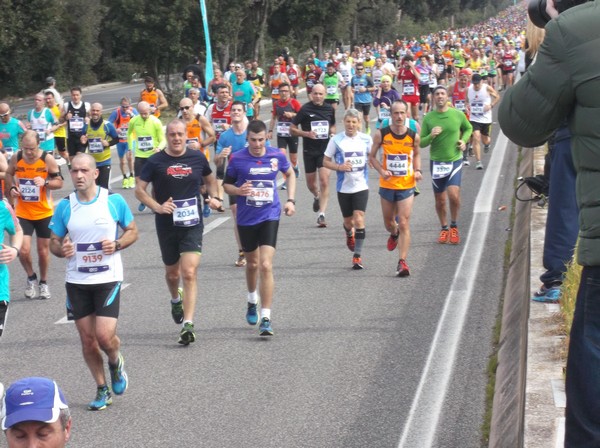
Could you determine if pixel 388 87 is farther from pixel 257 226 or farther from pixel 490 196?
pixel 257 226

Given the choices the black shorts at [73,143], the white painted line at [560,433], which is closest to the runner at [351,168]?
the white painted line at [560,433]

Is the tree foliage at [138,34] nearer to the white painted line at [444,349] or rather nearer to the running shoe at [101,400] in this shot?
the white painted line at [444,349]

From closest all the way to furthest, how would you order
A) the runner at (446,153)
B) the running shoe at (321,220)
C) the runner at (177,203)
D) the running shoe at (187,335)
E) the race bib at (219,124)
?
the running shoe at (187,335) → the runner at (177,203) → the runner at (446,153) → the running shoe at (321,220) → the race bib at (219,124)

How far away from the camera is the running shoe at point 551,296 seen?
8398 millimetres

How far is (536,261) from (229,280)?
3.81 meters

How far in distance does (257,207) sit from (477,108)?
41.6ft

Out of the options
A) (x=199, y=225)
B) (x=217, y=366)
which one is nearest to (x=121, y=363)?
(x=217, y=366)

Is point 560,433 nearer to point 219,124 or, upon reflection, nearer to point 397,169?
point 397,169

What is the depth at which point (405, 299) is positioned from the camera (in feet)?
36.8

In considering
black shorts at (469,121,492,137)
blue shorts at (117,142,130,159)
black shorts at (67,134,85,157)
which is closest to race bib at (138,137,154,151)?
blue shorts at (117,142,130,159)

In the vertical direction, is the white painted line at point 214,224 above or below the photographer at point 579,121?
below

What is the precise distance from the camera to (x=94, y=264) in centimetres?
844

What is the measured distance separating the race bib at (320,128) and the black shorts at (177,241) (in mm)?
7030

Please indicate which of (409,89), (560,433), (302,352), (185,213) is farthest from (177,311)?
(409,89)
